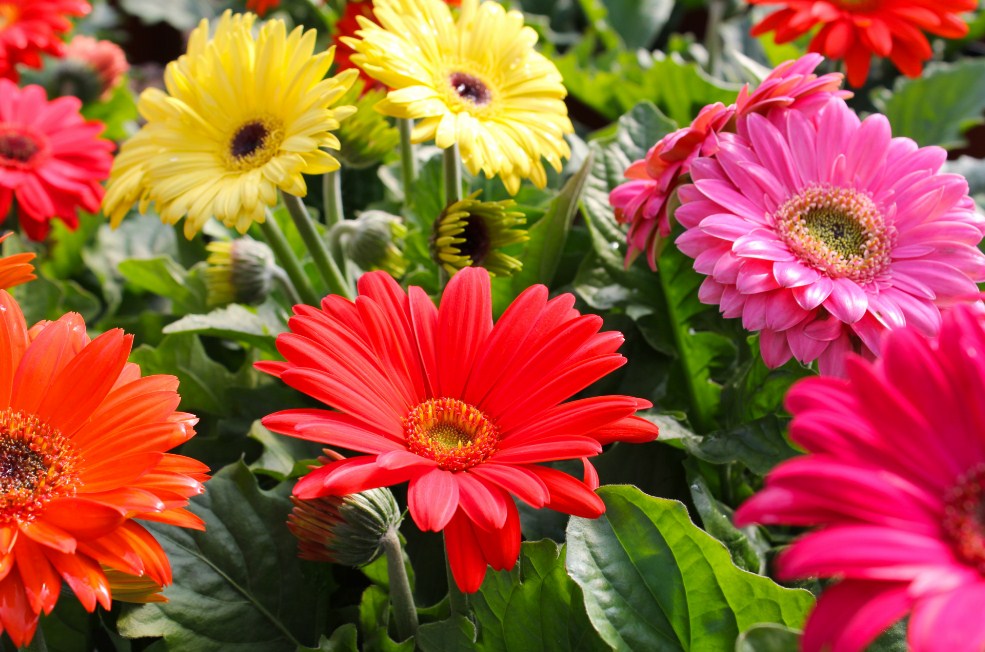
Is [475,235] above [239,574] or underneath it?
above

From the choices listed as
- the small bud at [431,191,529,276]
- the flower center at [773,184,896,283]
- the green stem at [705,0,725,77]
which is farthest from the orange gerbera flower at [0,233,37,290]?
the green stem at [705,0,725,77]

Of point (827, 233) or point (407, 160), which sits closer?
point (827, 233)

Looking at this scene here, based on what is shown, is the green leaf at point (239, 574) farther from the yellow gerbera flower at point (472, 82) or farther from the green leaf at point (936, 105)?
the green leaf at point (936, 105)

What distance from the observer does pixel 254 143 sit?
0.79 metres

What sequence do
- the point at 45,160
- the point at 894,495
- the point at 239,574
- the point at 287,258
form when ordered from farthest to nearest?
the point at 45,160
the point at 287,258
the point at 239,574
the point at 894,495

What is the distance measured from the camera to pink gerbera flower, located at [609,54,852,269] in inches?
27.8

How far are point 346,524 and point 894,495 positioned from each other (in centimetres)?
36

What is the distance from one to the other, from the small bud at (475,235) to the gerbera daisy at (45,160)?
532mm

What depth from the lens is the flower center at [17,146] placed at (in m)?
1.12

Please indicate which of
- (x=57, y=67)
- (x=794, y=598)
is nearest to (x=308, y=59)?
(x=794, y=598)

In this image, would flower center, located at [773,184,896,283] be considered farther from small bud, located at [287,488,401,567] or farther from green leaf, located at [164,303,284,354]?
green leaf, located at [164,303,284,354]

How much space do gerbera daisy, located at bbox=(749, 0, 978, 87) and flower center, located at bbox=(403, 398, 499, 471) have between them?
560mm

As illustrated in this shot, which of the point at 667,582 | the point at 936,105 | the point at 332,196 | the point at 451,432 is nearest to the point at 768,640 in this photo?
the point at 667,582

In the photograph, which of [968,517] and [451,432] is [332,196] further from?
[968,517]
